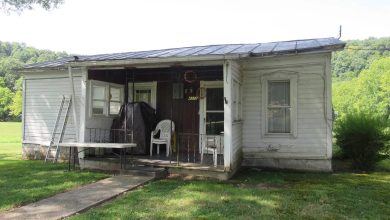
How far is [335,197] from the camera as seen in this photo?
19.6 feet

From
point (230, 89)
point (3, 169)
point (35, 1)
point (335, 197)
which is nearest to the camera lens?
A: point (335, 197)

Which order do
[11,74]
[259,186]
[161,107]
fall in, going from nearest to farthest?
1. [259,186]
2. [161,107]
3. [11,74]

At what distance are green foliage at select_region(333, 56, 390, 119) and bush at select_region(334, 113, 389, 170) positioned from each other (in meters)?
36.5

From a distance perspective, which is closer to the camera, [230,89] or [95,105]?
[230,89]

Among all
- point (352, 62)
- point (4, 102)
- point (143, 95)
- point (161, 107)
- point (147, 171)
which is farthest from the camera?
point (4, 102)

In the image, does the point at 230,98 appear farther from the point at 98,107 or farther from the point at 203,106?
the point at 98,107

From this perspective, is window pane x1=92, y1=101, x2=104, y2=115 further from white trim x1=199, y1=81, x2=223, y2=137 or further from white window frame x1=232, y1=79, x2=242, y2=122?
white window frame x1=232, y1=79, x2=242, y2=122

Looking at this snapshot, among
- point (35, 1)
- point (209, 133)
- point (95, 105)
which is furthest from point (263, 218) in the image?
point (35, 1)

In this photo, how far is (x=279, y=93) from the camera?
9.05 metres

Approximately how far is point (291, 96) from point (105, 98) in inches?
212

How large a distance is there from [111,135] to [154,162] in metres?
2.48

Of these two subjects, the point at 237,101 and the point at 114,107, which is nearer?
the point at 237,101

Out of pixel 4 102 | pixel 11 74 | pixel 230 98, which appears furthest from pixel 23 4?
pixel 4 102

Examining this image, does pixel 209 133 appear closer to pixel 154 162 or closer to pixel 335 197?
pixel 154 162
